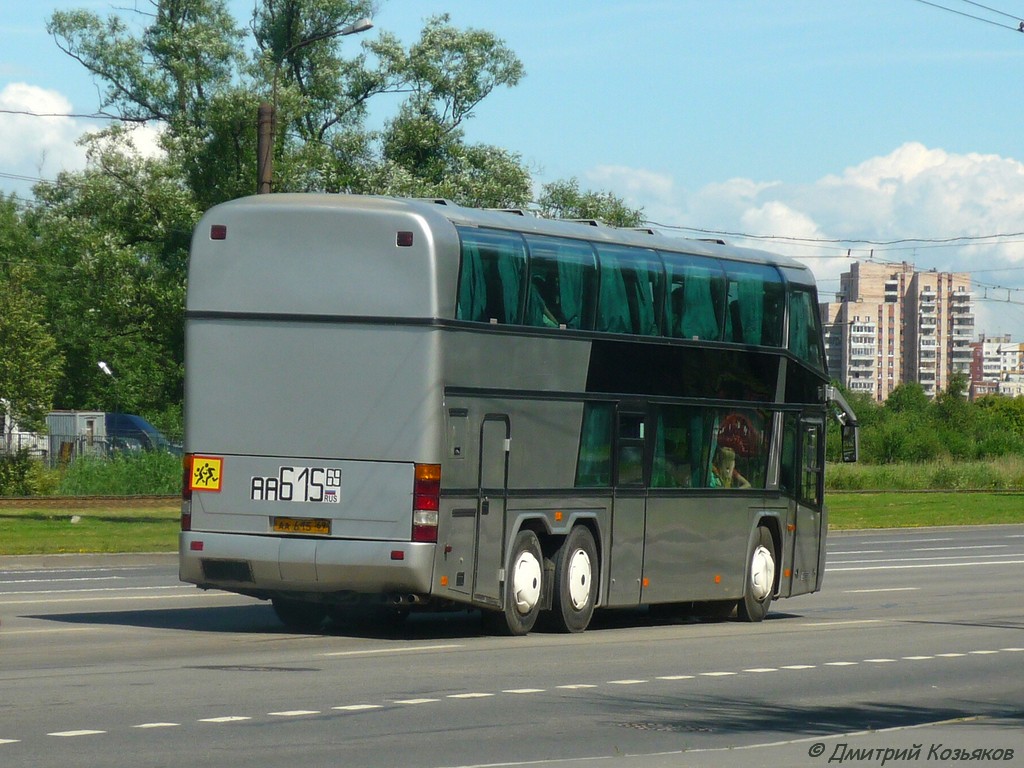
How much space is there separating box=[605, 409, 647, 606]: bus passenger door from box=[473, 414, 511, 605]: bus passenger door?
183 centimetres

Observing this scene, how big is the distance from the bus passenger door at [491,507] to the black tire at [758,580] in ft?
15.0

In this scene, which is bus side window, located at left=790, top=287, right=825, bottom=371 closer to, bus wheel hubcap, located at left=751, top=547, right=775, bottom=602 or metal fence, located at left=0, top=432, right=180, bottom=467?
bus wheel hubcap, located at left=751, top=547, right=775, bottom=602

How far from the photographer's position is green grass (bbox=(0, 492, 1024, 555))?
30.6 metres

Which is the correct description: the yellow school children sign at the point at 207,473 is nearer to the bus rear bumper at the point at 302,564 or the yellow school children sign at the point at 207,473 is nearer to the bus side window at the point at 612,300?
the bus rear bumper at the point at 302,564

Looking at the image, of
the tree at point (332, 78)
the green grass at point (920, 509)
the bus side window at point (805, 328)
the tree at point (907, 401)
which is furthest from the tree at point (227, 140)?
the tree at point (907, 401)

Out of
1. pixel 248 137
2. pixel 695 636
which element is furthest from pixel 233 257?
pixel 248 137

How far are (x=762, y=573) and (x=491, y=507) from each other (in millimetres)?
5194

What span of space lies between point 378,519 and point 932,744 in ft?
22.5

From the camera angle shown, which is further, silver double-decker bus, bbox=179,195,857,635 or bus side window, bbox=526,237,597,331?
bus side window, bbox=526,237,597,331

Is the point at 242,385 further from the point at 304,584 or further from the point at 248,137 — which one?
the point at 248,137

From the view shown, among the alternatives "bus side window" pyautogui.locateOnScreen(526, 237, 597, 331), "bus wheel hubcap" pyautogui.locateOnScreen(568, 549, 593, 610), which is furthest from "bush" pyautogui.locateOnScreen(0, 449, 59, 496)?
"bus side window" pyautogui.locateOnScreen(526, 237, 597, 331)

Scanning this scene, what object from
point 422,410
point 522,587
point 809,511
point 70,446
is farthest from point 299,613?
point 70,446

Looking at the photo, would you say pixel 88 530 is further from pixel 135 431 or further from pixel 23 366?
pixel 135 431

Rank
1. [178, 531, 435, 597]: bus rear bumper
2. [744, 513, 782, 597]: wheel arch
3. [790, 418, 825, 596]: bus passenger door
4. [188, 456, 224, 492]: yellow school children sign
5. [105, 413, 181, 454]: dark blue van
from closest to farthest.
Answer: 1. [178, 531, 435, 597]: bus rear bumper
2. [188, 456, 224, 492]: yellow school children sign
3. [744, 513, 782, 597]: wheel arch
4. [790, 418, 825, 596]: bus passenger door
5. [105, 413, 181, 454]: dark blue van
